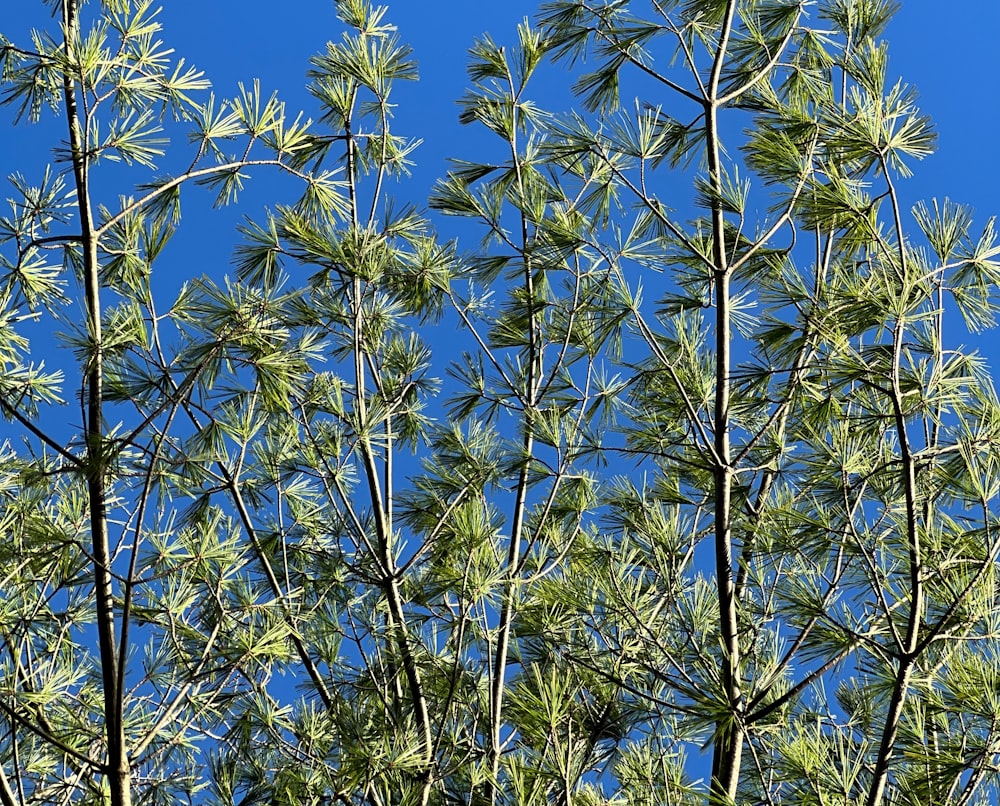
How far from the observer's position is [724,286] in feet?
6.71

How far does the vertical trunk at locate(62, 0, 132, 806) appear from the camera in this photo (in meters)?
1.54

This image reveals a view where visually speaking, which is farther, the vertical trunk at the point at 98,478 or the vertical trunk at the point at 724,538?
the vertical trunk at the point at 724,538

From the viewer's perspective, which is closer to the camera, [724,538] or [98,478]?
[98,478]

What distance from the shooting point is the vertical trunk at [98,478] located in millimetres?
1543

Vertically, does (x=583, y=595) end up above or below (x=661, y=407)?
below

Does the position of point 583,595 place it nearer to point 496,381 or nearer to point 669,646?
point 669,646

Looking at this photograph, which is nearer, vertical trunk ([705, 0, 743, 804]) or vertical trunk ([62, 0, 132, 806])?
vertical trunk ([62, 0, 132, 806])

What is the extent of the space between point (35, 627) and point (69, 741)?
→ 0.20m

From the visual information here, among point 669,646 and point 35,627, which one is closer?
point 35,627

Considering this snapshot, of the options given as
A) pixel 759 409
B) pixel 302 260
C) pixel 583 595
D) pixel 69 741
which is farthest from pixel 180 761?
pixel 759 409

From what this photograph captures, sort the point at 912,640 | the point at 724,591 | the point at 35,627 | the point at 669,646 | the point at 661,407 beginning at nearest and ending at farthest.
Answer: the point at 912,640 < the point at 724,591 < the point at 35,627 < the point at 661,407 < the point at 669,646

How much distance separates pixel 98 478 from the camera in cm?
159

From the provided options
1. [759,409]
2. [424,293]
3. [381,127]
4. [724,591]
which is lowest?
[724,591]

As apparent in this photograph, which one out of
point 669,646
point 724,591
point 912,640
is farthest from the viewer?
point 669,646
